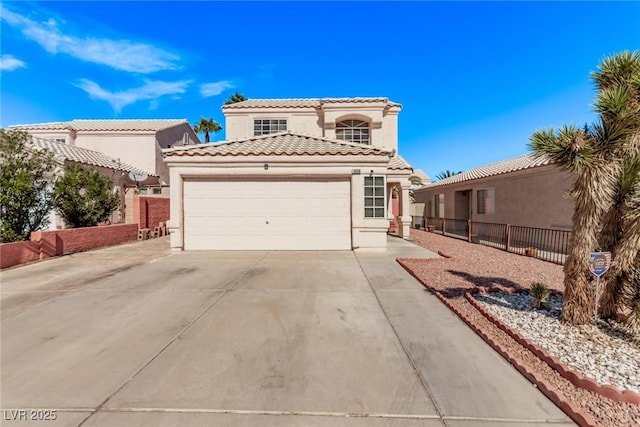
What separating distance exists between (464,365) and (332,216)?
8.07 m

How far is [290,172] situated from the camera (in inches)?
433

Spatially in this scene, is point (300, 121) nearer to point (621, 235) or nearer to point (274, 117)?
point (274, 117)

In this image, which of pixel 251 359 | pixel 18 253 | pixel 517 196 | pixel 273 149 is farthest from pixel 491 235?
pixel 18 253

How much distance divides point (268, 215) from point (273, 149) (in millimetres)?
2580

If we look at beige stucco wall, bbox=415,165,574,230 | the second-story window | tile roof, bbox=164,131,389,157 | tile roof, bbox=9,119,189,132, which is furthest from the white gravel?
tile roof, bbox=9,119,189,132

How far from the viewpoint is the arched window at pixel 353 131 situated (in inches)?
689

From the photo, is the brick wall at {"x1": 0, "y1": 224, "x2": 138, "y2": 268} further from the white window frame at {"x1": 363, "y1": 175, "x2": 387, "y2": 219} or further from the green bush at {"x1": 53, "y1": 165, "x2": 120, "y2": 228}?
the white window frame at {"x1": 363, "y1": 175, "x2": 387, "y2": 219}

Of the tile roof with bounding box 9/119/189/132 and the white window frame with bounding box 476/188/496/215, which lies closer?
the white window frame with bounding box 476/188/496/215

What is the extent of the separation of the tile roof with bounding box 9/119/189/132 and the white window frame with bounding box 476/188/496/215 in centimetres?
2374

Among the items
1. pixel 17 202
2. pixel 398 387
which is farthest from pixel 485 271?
pixel 17 202

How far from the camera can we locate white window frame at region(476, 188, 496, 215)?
622 inches

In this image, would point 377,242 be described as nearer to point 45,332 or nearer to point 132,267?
point 132,267

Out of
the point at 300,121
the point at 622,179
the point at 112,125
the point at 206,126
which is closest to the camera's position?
the point at 622,179

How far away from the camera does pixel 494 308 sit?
16.8 ft
